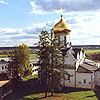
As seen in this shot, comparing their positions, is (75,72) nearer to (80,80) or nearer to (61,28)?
(80,80)

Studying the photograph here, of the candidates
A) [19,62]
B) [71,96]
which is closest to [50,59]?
[71,96]

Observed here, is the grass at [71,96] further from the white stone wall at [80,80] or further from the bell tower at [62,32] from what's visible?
the bell tower at [62,32]

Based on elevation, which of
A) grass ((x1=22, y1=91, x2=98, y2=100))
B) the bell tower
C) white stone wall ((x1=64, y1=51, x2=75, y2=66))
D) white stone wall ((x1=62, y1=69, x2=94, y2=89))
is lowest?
grass ((x1=22, y1=91, x2=98, y2=100))

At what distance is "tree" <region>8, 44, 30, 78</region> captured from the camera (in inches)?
2352

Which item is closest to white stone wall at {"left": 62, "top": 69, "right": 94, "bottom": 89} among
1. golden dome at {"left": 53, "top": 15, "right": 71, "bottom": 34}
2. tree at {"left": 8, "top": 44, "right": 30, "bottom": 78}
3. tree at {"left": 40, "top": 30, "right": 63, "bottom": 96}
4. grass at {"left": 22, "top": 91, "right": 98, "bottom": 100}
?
grass at {"left": 22, "top": 91, "right": 98, "bottom": 100}

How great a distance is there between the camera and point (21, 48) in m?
71.2

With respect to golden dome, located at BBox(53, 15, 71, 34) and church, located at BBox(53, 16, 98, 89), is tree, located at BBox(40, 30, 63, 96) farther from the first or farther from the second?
golden dome, located at BBox(53, 15, 71, 34)

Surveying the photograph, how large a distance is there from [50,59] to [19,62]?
64.9 ft

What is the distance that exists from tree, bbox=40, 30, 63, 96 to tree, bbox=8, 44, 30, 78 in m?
15.0

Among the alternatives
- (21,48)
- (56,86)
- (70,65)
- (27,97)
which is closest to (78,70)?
(70,65)

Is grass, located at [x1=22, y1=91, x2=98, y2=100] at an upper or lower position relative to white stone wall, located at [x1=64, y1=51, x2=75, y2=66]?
lower

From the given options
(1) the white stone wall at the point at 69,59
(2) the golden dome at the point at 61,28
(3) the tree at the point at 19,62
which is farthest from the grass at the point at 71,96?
(3) the tree at the point at 19,62

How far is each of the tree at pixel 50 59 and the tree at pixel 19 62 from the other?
1496 cm

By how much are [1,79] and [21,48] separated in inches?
580
